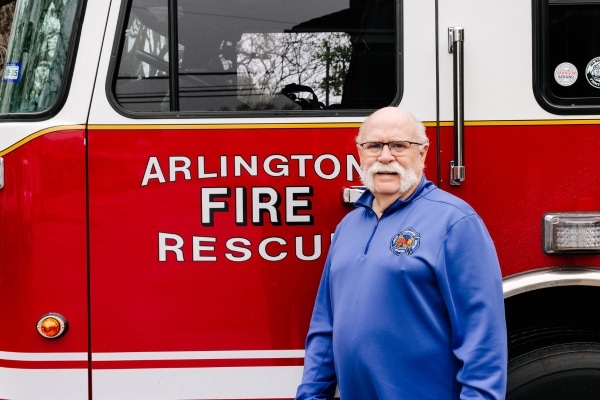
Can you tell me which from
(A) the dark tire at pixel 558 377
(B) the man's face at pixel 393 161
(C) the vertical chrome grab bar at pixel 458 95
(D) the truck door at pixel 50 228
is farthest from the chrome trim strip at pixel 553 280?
(D) the truck door at pixel 50 228

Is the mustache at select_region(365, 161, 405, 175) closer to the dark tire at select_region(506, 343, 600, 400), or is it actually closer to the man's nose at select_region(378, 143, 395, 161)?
the man's nose at select_region(378, 143, 395, 161)

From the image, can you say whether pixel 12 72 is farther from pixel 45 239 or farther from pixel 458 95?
pixel 458 95

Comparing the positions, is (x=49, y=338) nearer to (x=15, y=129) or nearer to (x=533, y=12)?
(x=15, y=129)

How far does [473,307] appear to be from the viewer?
88.0 inches

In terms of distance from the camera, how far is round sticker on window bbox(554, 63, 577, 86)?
3.10m

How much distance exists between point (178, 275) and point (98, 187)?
47cm

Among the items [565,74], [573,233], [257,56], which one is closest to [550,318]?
[573,233]

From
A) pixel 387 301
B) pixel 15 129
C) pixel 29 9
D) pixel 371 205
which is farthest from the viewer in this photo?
pixel 29 9

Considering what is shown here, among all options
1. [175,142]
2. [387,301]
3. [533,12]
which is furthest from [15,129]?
[533,12]

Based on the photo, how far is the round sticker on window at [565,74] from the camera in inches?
122

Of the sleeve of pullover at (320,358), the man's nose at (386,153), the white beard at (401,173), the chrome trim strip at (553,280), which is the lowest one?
Answer: the sleeve of pullover at (320,358)

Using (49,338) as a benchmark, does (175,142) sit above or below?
above

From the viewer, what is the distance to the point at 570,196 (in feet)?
10.1

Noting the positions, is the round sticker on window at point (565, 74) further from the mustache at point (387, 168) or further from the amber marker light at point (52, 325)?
the amber marker light at point (52, 325)
